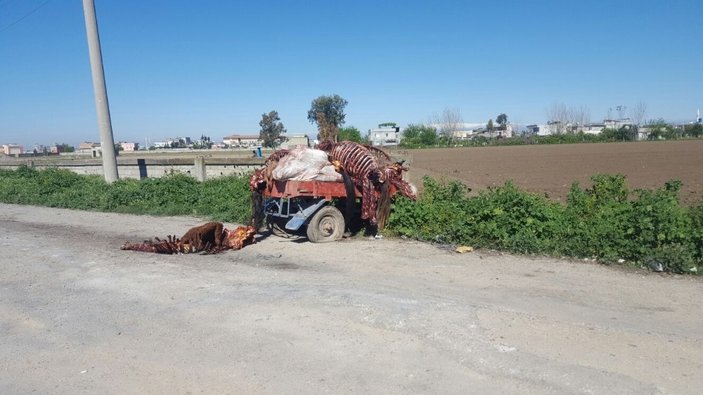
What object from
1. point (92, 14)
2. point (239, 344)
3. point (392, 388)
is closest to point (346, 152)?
point (239, 344)

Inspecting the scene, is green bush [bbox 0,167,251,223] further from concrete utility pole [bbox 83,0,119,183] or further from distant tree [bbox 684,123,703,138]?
distant tree [bbox 684,123,703,138]

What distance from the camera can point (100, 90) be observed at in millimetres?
19547

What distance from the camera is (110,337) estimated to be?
529 centimetres

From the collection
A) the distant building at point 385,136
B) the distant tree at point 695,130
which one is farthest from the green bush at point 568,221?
the distant tree at point 695,130

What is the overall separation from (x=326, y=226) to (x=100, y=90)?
44.9 feet

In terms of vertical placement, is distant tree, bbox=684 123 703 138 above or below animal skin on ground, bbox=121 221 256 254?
below

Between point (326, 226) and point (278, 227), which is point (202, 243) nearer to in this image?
point (278, 227)

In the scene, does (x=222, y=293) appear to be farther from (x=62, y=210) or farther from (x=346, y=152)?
(x=62, y=210)

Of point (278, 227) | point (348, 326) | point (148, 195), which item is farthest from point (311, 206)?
point (148, 195)

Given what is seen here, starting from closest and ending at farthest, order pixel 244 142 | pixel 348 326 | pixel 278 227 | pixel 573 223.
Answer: pixel 348 326 < pixel 573 223 < pixel 278 227 < pixel 244 142

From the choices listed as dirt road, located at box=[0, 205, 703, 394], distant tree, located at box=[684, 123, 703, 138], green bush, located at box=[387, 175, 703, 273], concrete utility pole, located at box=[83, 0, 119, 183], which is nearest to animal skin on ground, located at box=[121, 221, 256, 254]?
dirt road, located at box=[0, 205, 703, 394]

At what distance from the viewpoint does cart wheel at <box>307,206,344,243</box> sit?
968 cm

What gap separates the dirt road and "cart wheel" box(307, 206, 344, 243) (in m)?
1.01

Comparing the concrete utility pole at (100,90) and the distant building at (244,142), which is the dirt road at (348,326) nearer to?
the concrete utility pole at (100,90)
